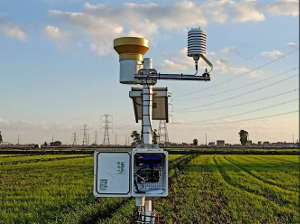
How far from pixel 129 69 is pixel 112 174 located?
5.74ft

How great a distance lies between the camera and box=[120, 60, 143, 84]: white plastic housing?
6109mm

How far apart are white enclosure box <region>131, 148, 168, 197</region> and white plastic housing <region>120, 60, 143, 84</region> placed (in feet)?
4.06

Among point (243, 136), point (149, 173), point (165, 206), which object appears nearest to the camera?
point (149, 173)

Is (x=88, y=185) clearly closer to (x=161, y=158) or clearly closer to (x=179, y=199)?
(x=179, y=199)

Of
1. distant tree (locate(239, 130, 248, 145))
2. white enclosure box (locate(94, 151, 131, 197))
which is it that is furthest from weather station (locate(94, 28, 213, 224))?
distant tree (locate(239, 130, 248, 145))

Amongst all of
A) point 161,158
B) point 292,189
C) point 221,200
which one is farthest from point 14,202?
point 292,189

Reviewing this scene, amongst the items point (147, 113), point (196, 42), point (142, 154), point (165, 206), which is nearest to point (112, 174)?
point (142, 154)

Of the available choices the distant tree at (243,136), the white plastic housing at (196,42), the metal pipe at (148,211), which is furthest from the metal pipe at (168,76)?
the distant tree at (243,136)

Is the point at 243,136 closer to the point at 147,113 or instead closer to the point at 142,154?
the point at 147,113

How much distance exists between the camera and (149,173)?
611cm

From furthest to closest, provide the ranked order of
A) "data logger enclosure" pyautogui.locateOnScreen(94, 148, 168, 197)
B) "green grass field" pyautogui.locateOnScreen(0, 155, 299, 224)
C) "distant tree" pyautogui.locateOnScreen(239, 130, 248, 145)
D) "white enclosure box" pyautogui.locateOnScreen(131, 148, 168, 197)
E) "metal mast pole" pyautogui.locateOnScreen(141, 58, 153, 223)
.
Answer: "distant tree" pyautogui.locateOnScreen(239, 130, 248, 145) → "green grass field" pyautogui.locateOnScreen(0, 155, 299, 224) → "metal mast pole" pyautogui.locateOnScreen(141, 58, 153, 223) → "white enclosure box" pyautogui.locateOnScreen(131, 148, 168, 197) → "data logger enclosure" pyautogui.locateOnScreen(94, 148, 168, 197)

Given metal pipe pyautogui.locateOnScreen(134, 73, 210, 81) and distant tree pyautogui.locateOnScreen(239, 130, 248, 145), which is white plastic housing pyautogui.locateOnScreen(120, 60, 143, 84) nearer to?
metal pipe pyautogui.locateOnScreen(134, 73, 210, 81)

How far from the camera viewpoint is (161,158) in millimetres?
6008

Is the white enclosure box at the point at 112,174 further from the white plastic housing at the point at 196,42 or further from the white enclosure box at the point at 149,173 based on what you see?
the white plastic housing at the point at 196,42
